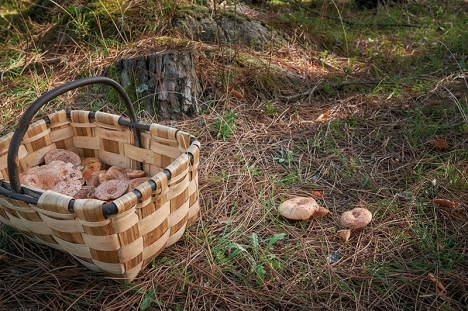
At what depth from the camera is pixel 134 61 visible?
288cm

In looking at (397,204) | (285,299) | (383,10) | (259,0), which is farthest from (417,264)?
(383,10)

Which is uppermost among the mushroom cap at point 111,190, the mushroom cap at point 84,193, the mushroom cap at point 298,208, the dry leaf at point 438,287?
the mushroom cap at point 111,190

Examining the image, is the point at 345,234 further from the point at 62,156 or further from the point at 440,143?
the point at 62,156

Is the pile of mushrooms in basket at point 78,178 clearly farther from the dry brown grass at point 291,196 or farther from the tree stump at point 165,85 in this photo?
the tree stump at point 165,85

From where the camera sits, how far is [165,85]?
2.81 meters

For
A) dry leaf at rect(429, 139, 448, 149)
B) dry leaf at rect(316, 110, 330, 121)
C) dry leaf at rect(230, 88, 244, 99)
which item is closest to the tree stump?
dry leaf at rect(230, 88, 244, 99)

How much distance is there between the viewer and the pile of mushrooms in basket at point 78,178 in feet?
5.80

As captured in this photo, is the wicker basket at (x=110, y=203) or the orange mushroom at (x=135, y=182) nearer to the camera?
the wicker basket at (x=110, y=203)

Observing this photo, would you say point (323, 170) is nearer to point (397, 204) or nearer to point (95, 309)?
point (397, 204)

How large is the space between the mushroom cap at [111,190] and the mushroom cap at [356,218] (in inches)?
44.8

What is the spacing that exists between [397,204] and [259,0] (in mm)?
3619

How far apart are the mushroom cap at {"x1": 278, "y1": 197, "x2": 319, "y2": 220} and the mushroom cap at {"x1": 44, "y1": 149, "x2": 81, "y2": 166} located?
1.20m

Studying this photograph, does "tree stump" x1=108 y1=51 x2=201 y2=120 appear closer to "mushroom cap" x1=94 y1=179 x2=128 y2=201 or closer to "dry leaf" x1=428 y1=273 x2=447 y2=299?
"mushroom cap" x1=94 y1=179 x2=128 y2=201

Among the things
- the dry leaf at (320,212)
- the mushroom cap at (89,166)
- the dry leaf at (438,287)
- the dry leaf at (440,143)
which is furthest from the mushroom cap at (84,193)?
the dry leaf at (440,143)
